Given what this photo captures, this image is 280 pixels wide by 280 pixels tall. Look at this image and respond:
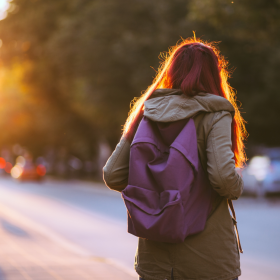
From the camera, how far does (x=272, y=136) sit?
2384 centimetres

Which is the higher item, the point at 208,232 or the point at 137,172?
the point at 137,172

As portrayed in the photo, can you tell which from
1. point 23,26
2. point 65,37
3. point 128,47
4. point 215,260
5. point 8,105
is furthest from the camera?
point 8,105

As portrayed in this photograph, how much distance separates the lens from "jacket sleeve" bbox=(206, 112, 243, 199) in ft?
7.02

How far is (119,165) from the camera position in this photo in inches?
94.3

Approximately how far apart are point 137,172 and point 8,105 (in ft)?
153

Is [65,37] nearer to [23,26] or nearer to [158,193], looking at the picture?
[23,26]

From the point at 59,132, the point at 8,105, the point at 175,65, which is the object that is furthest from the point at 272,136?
the point at 8,105

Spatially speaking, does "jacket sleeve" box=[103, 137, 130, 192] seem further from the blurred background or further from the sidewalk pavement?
the blurred background

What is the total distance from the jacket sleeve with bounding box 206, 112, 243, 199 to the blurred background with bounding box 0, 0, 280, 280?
4.05 metres

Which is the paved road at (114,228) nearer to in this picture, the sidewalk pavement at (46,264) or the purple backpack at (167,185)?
the sidewalk pavement at (46,264)

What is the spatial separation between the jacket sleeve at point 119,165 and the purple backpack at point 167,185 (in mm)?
165

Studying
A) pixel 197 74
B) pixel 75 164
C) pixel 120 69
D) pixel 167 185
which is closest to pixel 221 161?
pixel 167 185

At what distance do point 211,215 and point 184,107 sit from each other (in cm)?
49

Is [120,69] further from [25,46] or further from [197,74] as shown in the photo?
[197,74]
